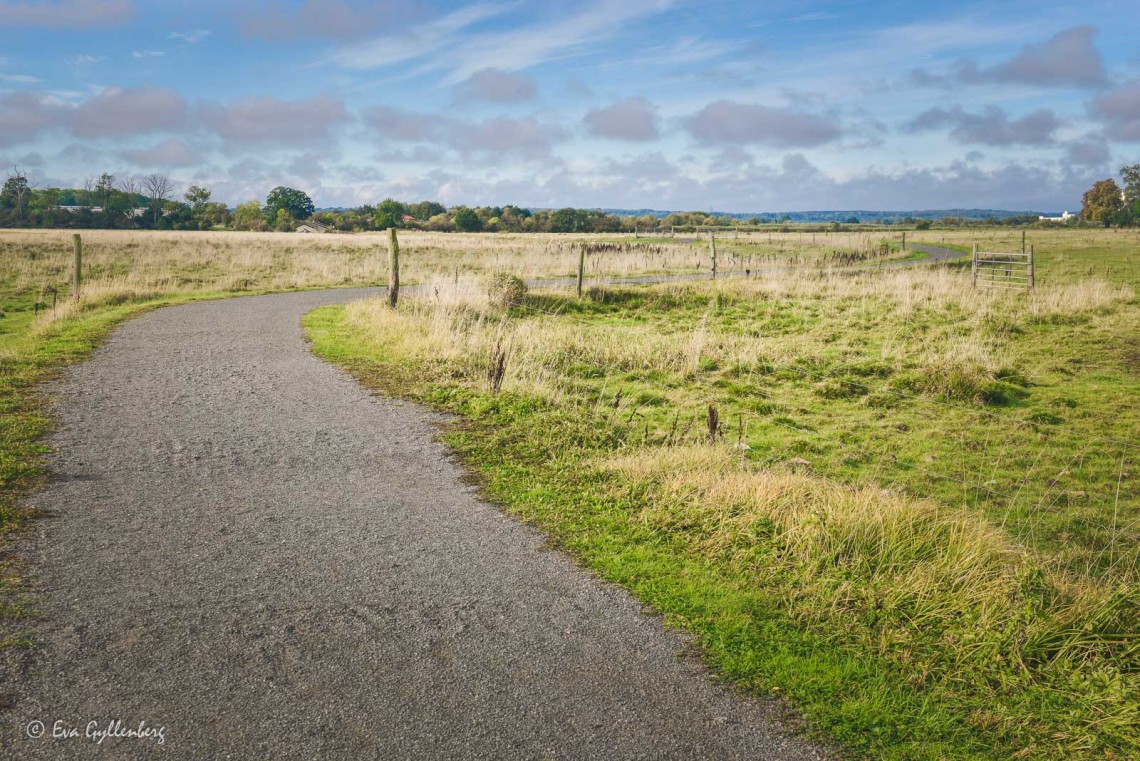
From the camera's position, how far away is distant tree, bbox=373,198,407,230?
342 feet

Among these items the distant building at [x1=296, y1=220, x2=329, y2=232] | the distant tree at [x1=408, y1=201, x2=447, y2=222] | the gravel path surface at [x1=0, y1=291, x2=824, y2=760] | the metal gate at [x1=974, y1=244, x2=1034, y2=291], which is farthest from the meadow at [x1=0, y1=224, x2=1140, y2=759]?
the distant tree at [x1=408, y1=201, x2=447, y2=222]

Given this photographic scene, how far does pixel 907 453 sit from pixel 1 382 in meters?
12.8

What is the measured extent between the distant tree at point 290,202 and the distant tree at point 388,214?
15.8 m

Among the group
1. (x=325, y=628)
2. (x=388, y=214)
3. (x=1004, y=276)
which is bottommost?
(x=325, y=628)

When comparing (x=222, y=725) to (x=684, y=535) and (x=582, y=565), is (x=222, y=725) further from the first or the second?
(x=684, y=535)

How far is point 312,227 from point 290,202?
27740 mm

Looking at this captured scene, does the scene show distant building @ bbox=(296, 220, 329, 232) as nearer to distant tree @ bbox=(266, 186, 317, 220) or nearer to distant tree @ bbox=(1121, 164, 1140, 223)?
distant tree @ bbox=(266, 186, 317, 220)

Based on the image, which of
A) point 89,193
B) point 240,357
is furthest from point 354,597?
point 89,193

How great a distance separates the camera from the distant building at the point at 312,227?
95.4 meters

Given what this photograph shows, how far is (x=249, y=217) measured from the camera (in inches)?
4058

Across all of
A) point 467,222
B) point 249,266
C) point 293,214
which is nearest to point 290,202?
point 293,214

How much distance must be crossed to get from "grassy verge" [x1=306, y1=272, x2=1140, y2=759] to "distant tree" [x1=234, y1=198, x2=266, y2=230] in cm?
9265

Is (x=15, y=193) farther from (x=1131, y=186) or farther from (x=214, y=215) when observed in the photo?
(x=1131, y=186)

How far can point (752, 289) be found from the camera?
24859 mm
